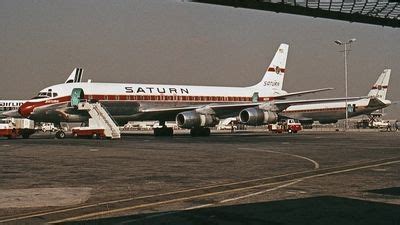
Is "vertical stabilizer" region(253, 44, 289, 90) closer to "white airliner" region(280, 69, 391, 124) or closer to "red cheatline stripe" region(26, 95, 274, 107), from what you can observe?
"red cheatline stripe" region(26, 95, 274, 107)

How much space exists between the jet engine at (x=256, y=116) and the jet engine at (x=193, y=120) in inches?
115

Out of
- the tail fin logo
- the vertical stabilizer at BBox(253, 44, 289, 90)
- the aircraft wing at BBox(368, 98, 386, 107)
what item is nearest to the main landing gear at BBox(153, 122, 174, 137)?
the vertical stabilizer at BBox(253, 44, 289, 90)

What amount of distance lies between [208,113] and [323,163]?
88.6 ft

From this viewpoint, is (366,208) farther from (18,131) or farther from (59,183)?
(18,131)

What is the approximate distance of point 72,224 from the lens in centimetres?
747

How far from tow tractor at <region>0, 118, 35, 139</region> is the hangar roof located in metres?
39.1

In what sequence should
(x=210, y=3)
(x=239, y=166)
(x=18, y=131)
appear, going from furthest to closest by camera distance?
(x=18, y=131)
(x=239, y=166)
(x=210, y=3)

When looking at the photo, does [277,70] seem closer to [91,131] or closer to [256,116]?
[256,116]

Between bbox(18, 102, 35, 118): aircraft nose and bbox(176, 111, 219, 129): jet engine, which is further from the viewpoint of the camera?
bbox(176, 111, 219, 129): jet engine

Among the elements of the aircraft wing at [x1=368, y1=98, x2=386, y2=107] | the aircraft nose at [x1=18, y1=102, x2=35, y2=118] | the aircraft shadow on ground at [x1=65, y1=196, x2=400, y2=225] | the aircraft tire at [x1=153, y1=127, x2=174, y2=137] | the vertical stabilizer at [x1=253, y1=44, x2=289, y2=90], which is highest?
the vertical stabilizer at [x1=253, y1=44, x2=289, y2=90]

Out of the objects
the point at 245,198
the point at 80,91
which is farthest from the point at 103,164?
the point at 80,91

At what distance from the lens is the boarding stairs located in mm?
40750

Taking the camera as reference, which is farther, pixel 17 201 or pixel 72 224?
pixel 17 201

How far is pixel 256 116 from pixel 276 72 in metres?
18.6
